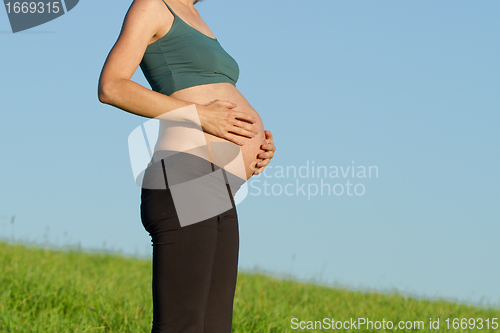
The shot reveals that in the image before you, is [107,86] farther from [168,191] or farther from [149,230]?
[149,230]

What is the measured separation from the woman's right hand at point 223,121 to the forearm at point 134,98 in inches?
5.4

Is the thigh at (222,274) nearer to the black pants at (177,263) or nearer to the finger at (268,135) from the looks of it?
the black pants at (177,263)

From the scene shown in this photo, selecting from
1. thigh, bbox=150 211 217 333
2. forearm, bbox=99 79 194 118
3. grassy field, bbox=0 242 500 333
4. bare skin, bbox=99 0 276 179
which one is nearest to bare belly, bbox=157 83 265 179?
bare skin, bbox=99 0 276 179

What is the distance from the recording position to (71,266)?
651 cm

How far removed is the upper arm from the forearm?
0.12 feet

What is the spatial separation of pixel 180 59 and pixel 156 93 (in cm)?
24

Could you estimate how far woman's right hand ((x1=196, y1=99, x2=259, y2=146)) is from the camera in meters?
1.67

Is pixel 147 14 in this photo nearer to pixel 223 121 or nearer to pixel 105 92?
pixel 105 92

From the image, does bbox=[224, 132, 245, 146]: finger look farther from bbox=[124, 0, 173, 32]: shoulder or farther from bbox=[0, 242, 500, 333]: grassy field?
bbox=[0, 242, 500, 333]: grassy field

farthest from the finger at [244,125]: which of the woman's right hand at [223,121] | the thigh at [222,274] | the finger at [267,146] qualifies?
the thigh at [222,274]

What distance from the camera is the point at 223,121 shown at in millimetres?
1692

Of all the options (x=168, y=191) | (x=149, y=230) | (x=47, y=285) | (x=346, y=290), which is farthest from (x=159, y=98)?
(x=346, y=290)

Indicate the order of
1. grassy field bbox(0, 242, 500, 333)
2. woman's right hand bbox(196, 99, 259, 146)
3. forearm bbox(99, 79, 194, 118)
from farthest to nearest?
A: grassy field bbox(0, 242, 500, 333), woman's right hand bbox(196, 99, 259, 146), forearm bbox(99, 79, 194, 118)

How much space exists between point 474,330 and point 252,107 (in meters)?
3.69
